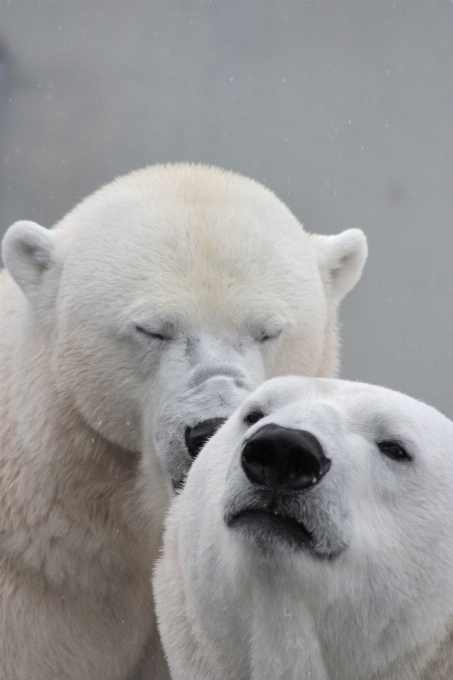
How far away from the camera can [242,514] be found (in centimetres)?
167

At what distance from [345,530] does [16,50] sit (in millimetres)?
6060

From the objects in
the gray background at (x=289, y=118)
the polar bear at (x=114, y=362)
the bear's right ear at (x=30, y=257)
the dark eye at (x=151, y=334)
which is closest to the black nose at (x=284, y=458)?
the polar bear at (x=114, y=362)

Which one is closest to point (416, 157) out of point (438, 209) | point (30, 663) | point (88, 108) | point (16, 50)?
point (438, 209)

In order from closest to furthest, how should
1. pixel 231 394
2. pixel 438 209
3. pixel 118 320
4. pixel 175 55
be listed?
1. pixel 231 394
2. pixel 118 320
3. pixel 438 209
4. pixel 175 55

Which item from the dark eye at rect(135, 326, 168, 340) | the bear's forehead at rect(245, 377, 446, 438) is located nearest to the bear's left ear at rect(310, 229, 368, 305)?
the dark eye at rect(135, 326, 168, 340)

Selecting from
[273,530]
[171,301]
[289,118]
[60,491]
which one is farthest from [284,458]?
[289,118]

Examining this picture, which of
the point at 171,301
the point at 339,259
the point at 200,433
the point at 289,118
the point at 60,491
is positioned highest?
the point at 289,118

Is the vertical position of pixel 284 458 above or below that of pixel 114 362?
above

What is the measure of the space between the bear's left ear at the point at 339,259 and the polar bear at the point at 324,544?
1.35 meters

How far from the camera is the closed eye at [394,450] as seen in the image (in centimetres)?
178

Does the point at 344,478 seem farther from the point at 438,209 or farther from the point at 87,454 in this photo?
the point at 438,209

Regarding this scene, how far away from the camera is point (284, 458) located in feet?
5.22

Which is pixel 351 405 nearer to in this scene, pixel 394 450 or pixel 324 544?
pixel 394 450

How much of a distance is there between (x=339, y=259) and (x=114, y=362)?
970 mm
